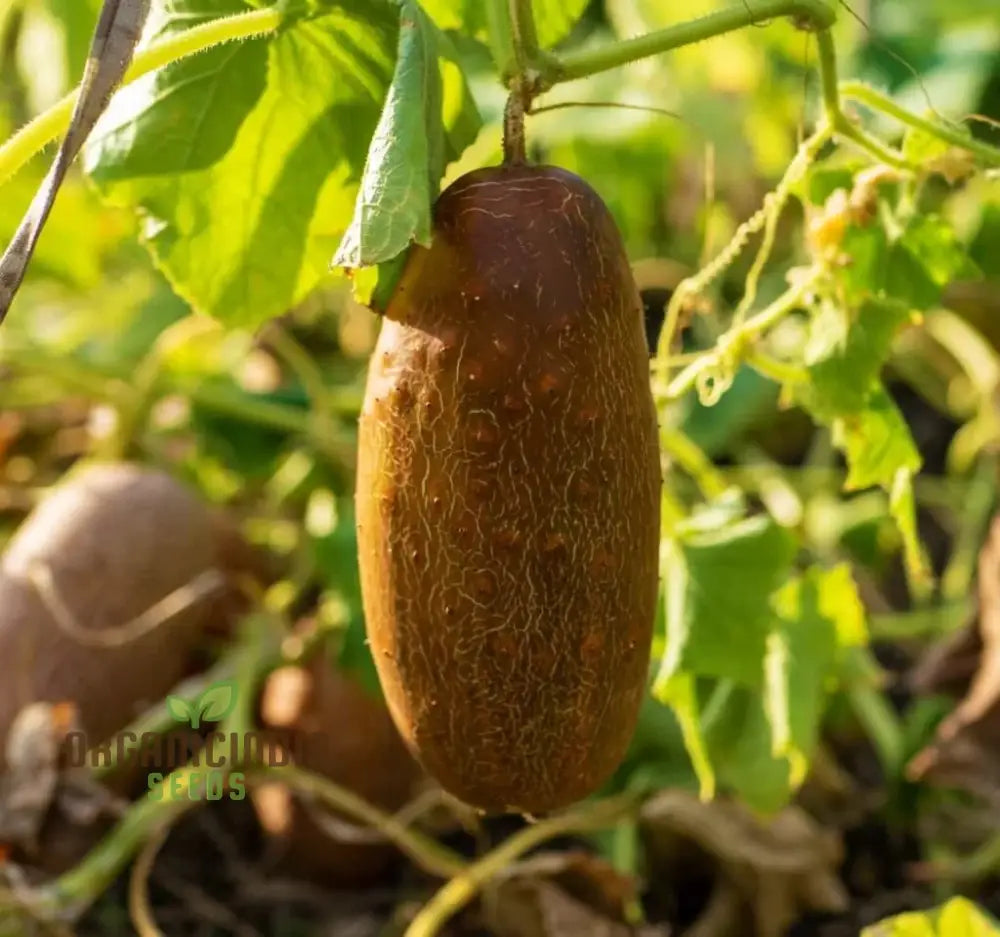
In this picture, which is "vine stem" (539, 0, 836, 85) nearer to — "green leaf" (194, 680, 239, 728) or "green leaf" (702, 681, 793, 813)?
"green leaf" (702, 681, 793, 813)

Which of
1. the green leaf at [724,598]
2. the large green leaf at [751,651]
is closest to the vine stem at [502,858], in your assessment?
the large green leaf at [751,651]

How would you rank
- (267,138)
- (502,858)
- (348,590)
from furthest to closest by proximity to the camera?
(348,590) → (502,858) → (267,138)

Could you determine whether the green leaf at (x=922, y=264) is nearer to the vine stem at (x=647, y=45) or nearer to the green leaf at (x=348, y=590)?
the vine stem at (x=647, y=45)

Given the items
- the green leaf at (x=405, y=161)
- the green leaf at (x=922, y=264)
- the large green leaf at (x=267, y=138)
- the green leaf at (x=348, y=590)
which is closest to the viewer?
the green leaf at (x=405, y=161)

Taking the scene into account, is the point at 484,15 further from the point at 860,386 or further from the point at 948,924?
the point at 948,924

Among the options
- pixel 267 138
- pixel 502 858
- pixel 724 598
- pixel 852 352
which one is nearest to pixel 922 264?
pixel 852 352
